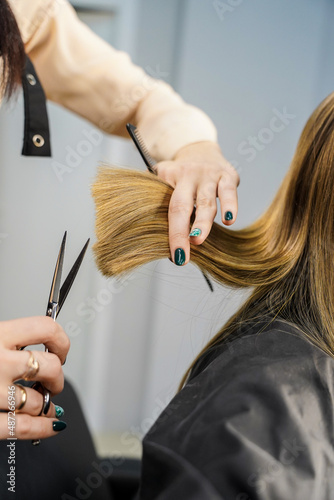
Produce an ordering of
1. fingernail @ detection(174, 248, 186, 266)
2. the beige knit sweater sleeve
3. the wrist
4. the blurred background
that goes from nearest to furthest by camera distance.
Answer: fingernail @ detection(174, 248, 186, 266)
the wrist
the beige knit sweater sleeve
the blurred background

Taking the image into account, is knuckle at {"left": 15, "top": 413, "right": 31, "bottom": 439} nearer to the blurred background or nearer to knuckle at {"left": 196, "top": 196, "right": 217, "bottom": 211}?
knuckle at {"left": 196, "top": 196, "right": 217, "bottom": 211}

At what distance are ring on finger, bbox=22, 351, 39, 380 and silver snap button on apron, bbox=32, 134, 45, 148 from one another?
0.44 metres

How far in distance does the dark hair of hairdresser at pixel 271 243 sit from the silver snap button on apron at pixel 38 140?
0.19 metres

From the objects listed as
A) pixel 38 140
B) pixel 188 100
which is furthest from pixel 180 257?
pixel 188 100

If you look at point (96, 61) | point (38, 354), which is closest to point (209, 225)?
point (38, 354)

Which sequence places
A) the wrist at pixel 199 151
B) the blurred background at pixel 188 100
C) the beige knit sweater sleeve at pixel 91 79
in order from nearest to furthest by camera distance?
1. the wrist at pixel 199 151
2. the beige knit sweater sleeve at pixel 91 79
3. the blurred background at pixel 188 100

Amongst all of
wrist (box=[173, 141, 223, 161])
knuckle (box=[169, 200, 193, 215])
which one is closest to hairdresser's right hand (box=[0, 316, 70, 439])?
knuckle (box=[169, 200, 193, 215])

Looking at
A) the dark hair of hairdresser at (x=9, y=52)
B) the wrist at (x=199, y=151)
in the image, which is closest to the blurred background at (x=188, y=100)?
the wrist at (x=199, y=151)

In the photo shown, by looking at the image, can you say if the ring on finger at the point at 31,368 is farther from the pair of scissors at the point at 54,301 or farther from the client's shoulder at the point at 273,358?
the client's shoulder at the point at 273,358

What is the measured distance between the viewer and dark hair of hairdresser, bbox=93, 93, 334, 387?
63 cm

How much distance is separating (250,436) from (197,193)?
323mm

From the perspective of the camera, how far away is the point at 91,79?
985 mm

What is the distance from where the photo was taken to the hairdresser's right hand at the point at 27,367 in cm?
47

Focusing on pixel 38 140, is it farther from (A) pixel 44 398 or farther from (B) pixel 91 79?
(A) pixel 44 398
